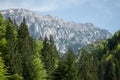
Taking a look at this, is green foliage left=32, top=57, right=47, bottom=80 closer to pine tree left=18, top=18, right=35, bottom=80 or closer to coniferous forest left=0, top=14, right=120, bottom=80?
coniferous forest left=0, top=14, right=120, bottom=80

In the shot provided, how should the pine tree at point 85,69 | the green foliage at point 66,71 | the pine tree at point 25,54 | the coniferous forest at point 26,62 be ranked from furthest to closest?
the pine tree at point 85,69 < the pine tree at point 25,54 < the coniferous forest at point 26,62 < the green foliage at point 66,71

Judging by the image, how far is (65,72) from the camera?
5553cm

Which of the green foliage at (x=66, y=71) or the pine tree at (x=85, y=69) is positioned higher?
the green foliage at (x=66, y=71)

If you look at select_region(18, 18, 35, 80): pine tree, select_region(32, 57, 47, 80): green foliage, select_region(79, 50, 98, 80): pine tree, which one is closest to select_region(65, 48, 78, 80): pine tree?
select_region(18, 18, 35, 80): pine tree

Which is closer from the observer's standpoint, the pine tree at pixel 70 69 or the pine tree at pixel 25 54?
the pine tree at pixel 70 69

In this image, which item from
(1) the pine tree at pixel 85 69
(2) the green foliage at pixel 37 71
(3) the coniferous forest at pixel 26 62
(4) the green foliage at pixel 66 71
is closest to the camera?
(4) the green foliage at pixel 66 71

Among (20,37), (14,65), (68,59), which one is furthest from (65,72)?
(20,37)

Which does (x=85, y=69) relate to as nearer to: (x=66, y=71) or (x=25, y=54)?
(x=25, y=54)

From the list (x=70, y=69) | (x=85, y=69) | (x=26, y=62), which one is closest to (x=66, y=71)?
(x=70, y=69)

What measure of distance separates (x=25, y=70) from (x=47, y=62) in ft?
113

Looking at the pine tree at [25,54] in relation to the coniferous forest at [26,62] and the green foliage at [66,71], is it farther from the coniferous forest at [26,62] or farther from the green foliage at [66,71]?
the green foliage at [66,71]

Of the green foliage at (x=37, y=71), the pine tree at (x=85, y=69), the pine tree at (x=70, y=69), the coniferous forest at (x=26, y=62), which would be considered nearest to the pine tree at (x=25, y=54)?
the coniferous forest at (x=26, y=62)

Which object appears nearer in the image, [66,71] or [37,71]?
[66,71]

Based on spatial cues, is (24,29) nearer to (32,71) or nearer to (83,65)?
(32,71)
